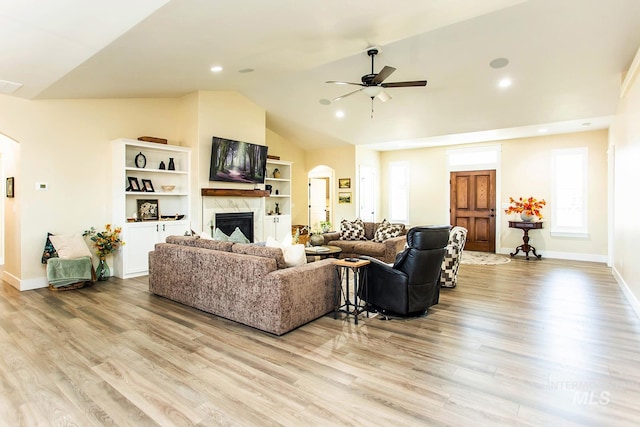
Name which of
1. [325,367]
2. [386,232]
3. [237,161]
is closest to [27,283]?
[237,161]

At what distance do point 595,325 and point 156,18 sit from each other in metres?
5.27

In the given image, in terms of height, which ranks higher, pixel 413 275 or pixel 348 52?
pixel 348 52

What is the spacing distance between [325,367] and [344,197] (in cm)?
681

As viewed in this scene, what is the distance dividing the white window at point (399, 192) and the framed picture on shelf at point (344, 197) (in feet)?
5.35

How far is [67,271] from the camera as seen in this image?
5.14 m

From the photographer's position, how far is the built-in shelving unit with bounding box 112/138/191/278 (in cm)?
588

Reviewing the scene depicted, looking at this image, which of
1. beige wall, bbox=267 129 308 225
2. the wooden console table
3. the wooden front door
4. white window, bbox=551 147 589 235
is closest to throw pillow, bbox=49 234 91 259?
beige wall, bbox=267 129 308 225

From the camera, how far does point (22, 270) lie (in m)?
5.20

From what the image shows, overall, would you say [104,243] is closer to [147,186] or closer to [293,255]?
[147,186]

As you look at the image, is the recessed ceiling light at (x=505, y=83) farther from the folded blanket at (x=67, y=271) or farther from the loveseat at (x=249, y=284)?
the folded blanket at (x=67, y=271)

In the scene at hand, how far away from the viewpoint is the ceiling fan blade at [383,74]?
4.27 m

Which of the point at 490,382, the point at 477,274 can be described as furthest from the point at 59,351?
the point at 477,274

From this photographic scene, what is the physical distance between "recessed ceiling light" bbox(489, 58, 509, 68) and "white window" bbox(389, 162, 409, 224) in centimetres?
479

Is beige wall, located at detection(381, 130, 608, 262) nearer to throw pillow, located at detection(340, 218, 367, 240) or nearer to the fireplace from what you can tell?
throw pillow, located at detection(340, 218, 367, 240)
